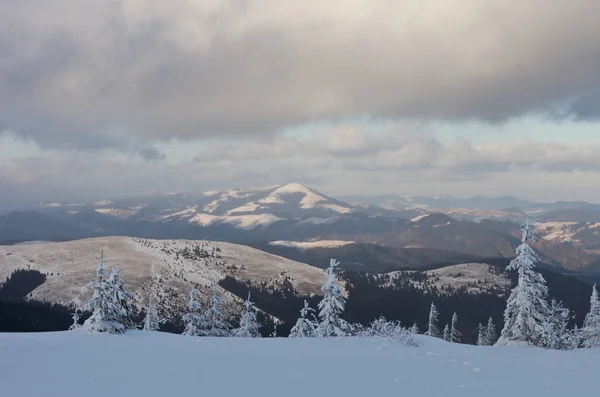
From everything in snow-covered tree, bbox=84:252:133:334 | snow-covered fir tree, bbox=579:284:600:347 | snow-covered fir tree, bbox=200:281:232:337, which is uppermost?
snow-covered tree, bbox=84:252:133:334

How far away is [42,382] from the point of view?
12.0 meters

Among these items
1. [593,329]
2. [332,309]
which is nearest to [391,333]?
[332,309]

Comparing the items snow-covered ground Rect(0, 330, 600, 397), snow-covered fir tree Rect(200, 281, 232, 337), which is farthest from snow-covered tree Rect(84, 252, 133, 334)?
snow-covered fir tree Rect(200, 281, 232, 337)

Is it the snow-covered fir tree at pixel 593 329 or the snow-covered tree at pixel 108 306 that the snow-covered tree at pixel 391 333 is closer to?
the snow-covered tree at pixel 108 306

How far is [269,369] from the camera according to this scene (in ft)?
49.9

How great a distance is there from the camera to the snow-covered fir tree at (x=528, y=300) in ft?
106

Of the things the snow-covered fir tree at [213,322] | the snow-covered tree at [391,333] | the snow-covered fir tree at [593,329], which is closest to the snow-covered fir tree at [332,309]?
the snow-covered tree at [391,333]

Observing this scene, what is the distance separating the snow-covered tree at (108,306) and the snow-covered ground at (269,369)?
84.7 inches

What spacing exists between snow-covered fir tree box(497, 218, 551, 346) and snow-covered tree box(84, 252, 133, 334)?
28754 millimetres

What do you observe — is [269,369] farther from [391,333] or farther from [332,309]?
[332,309]

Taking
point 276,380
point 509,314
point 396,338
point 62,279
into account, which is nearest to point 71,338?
point 276,380

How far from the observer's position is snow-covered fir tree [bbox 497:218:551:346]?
32.4m

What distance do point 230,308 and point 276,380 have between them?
17104 cm

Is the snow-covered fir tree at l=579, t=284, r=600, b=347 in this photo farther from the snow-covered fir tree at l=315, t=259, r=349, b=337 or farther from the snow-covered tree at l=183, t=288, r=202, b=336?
the snow-covered tree at l=183, t=288, r=202, b=336
